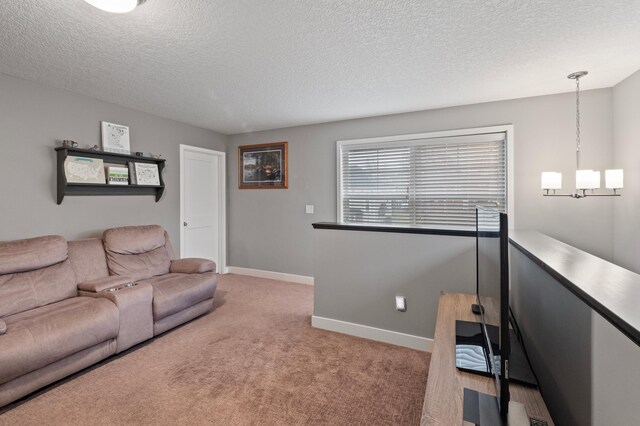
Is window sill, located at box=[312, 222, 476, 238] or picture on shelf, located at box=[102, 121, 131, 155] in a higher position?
picture on shelf, located at box=[102, 121, 131, 155]

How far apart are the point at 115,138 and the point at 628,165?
18.0 ft

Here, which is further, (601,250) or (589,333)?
(601,250)

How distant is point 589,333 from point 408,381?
5.34 feet

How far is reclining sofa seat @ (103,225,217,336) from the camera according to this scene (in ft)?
9.57

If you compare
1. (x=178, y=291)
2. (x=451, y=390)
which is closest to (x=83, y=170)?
(x=178, y=291)

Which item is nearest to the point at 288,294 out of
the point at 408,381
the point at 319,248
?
the point at 319,248

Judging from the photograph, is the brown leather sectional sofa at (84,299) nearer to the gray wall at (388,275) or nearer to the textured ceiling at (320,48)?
the gray wall at (388,275)

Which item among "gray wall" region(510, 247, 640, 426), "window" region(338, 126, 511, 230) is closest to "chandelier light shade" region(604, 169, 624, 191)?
"window" region(338, 126, 511, 230)

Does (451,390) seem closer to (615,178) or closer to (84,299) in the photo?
(615,178)

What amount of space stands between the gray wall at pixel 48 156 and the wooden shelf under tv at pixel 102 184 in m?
0.07

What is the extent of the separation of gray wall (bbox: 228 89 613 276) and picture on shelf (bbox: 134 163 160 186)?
1515mm

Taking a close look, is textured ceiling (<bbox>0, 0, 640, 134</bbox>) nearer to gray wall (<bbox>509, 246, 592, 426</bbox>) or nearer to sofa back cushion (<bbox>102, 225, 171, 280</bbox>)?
sofa back cushion (<bbox>102, 225, 171, 280</bbox>)

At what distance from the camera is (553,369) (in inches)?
41.9

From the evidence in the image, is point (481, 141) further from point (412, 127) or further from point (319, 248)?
point (319, 248)
